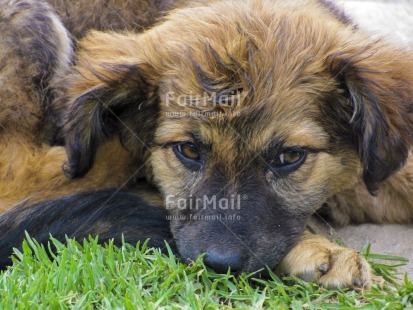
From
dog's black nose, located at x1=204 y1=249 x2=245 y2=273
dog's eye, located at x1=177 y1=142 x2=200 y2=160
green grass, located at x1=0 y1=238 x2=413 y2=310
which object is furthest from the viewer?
dog's eye, located at x1=177 y1=142 x2=200 y2=160

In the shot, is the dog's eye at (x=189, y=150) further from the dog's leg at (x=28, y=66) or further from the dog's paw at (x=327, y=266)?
the dog's leg at (x=28, y=66)

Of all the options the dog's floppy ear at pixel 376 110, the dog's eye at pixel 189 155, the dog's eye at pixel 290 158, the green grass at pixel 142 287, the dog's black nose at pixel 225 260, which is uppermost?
the dog's floppy ear at pixel 376 110

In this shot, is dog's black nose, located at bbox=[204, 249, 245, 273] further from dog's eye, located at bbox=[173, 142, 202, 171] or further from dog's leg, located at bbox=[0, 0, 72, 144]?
dog's leg, located at bbox=[0, 0, 72, 144]

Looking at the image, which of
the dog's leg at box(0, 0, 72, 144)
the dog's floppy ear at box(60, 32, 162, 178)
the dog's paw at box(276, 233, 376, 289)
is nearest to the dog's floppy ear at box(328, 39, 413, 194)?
the dog's paw at box(276, 233, 376, 289)

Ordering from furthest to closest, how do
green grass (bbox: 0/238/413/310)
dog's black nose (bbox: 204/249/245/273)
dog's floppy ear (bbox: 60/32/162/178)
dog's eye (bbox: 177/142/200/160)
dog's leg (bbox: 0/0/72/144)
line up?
dog's leg (bbox: 0/0/72/144) < dog's floppy ear (bbox: 60/32/162/178) < dog's eye (bbox: 177/142/200/160) < dog's black nose (bbox: 204/249/245/273) < green grass (bbox: 0/238/413/310)

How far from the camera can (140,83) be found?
3.39 meters

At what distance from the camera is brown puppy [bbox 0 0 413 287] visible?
303 cm

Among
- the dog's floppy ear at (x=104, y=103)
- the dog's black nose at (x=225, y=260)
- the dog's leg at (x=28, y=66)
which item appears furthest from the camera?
the dog's leg at (x=28, y=66)

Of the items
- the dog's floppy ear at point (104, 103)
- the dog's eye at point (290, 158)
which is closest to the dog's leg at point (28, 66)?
the dog's floppy ear at point (104, 103)

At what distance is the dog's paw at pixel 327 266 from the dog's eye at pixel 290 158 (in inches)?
14.6

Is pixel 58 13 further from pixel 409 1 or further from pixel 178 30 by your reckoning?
pixel 409 1

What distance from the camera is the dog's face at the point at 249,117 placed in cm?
304

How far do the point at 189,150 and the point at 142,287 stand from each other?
2.40ft

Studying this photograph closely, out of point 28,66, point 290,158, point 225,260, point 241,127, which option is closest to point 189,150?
point 241,127
